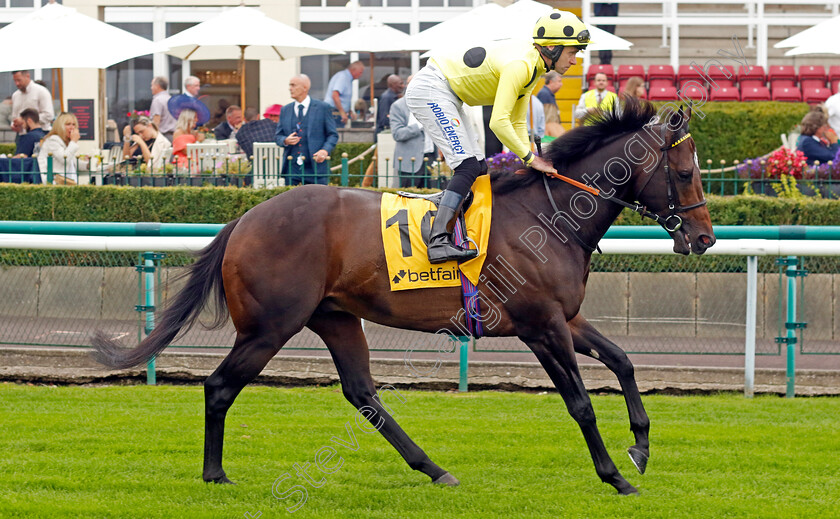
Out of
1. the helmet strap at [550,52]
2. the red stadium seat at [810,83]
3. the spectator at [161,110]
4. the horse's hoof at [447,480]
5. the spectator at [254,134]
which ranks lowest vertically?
the horse's hoof at [447,480]

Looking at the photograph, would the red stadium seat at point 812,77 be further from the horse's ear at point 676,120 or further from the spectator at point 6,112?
the horse's ear at point 676,120

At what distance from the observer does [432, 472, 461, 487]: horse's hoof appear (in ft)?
16.3

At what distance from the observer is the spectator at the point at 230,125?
14.0 metres

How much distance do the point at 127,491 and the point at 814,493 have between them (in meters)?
2.94

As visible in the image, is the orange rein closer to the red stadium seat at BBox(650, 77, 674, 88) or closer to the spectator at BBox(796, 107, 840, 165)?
the spectator at BBox(796, 107, 840, 165)

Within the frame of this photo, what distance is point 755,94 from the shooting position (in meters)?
16.5

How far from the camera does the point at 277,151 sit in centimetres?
1111

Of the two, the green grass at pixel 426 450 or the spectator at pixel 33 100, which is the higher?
the spectator at pixel 33 100

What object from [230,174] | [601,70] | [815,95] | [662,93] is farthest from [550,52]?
[815,95]

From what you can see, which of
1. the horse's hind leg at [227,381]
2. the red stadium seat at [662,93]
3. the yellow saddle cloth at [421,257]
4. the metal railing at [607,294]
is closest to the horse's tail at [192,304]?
the horse's hind leg at [227,381]

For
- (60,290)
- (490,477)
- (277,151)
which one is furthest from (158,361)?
(277,151)

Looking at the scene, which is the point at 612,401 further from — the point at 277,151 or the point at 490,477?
the point at 277,151

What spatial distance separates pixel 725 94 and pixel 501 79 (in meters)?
12.2

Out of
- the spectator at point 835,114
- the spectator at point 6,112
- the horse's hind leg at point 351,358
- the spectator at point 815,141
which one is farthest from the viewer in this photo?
the spectator at point 6,112
